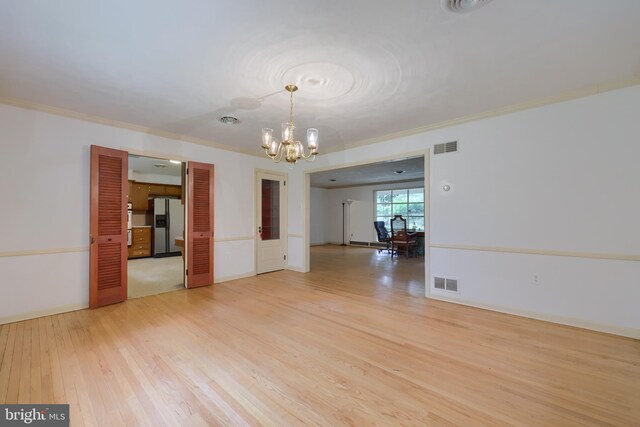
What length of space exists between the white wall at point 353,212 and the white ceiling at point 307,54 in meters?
7.72

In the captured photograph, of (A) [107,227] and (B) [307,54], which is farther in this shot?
(A) [107,227]

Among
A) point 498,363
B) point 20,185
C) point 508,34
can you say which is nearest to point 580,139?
point 508,34

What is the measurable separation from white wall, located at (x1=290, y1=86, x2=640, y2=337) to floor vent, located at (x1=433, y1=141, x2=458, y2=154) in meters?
0.08

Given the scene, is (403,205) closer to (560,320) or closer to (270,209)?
(270,209)

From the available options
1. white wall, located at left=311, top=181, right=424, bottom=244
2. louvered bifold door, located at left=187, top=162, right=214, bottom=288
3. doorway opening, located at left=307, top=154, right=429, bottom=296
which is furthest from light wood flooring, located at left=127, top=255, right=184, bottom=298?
white wall, located at left=311, top=181, right=424, bottom=244

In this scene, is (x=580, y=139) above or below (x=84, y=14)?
below

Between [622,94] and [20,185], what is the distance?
6.78 meters

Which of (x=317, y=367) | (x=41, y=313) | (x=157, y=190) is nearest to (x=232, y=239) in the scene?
(x=41, y=313)

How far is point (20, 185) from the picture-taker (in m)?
3.21

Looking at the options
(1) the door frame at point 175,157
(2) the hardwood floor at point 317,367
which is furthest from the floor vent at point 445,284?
(1) the door frame at point 175,157

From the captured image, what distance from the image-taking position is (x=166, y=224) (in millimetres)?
8117

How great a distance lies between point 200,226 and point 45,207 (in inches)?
75.5

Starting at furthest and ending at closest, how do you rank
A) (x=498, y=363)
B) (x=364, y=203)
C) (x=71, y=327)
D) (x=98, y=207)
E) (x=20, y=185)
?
(x=364, y=203), (x=98, y=207), (x=20, y=185), (x=71, y=327), (x=498, y=363)

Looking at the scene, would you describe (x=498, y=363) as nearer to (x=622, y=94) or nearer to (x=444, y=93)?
(x=444, y=93)
